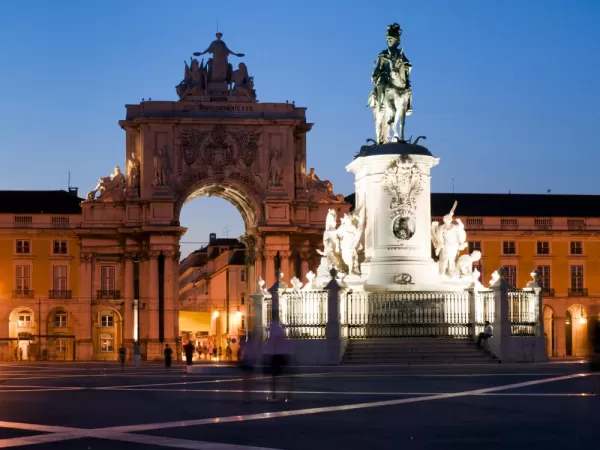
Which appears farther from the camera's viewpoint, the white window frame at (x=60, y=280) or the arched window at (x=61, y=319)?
the arched window at (x=61, y=319)

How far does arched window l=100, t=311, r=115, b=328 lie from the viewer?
82312 millimetres

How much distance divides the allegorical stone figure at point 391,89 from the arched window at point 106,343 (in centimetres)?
4683

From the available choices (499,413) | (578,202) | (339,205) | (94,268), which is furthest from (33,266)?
(499,413)

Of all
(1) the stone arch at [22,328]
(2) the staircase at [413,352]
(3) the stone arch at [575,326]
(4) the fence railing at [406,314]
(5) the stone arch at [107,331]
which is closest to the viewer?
(2) the staircase at [413,352]

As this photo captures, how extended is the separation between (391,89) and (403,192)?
9.71ft

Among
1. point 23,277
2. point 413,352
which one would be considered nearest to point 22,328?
point 23,277

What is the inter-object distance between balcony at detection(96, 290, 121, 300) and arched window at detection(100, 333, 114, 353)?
2.36 meters

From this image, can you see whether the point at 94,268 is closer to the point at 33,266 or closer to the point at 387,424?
the point at 33,266

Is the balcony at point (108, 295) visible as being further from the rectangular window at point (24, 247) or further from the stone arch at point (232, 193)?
the stone arch at point (232, 193)

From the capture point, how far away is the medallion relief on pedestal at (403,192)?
37094 millimetres

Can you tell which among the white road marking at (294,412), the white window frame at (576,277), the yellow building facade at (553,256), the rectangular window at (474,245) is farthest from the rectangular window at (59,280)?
the white road marking at (294,412)

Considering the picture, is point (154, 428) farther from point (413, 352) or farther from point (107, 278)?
point (107, 278)

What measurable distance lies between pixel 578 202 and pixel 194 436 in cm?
7531

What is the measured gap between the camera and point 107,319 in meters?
82.4
